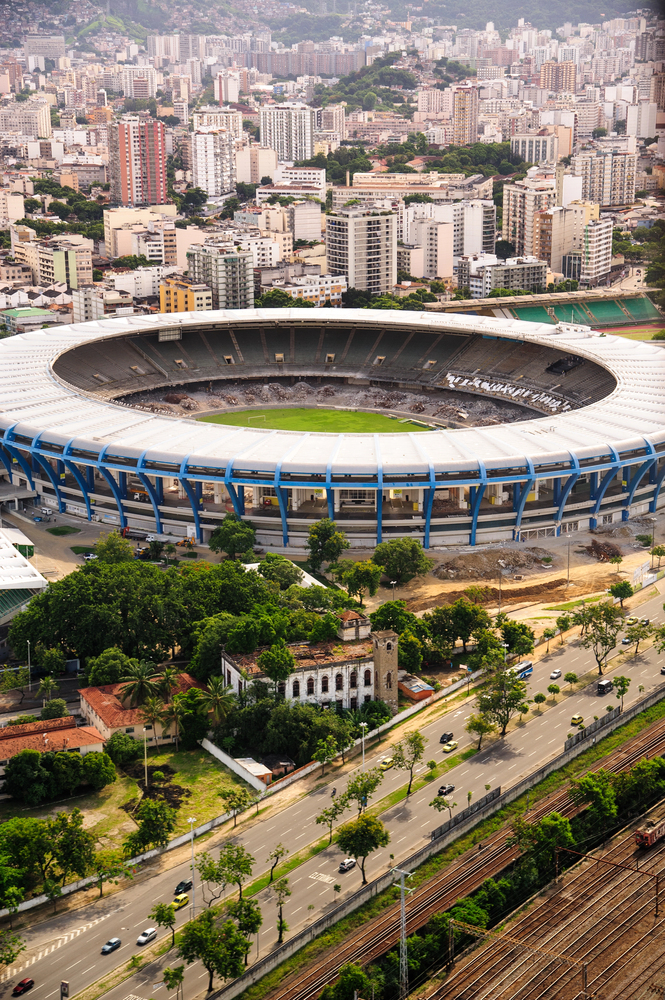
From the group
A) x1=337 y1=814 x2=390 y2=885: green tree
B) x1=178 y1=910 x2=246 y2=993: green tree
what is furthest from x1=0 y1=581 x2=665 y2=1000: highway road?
x1=178 y1=910 x2=246 y2=993: green tree

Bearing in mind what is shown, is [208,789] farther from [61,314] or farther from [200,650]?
[61,314]

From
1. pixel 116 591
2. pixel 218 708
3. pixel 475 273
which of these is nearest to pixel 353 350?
pixel 475 273

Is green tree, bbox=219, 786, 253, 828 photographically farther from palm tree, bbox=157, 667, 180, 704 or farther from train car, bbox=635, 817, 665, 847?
train car, bbox=635, 817, 665, 847

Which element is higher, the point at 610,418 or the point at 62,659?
the point at 610,418

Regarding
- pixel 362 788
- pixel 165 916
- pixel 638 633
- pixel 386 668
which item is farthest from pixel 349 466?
pixel 165 916

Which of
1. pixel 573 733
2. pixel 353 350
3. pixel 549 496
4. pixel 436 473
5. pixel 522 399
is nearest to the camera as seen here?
pixel 573 733
